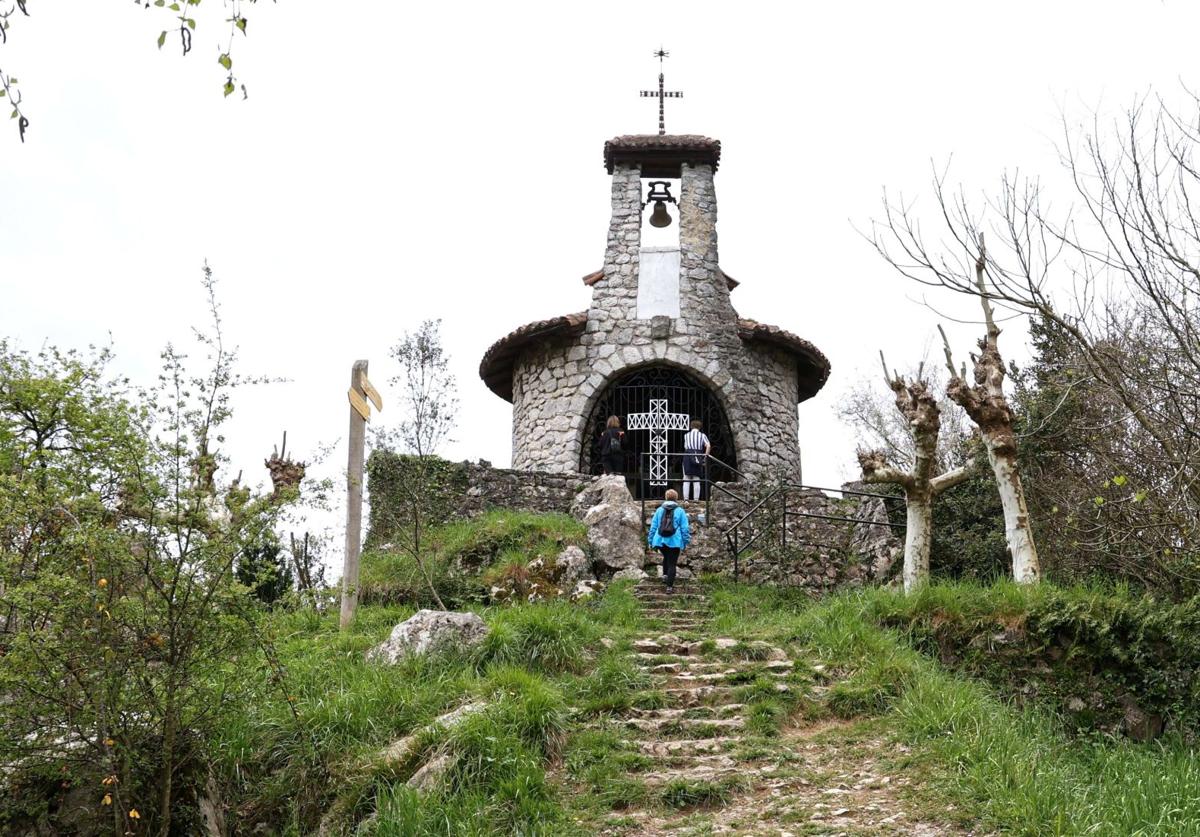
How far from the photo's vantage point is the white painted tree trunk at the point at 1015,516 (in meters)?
9.18

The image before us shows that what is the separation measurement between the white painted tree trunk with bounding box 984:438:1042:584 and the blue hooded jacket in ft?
11.0

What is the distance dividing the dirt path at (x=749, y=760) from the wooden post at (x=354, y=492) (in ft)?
8.81

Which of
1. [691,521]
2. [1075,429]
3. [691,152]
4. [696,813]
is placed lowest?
[696,813]

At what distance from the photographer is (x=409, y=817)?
571 cm

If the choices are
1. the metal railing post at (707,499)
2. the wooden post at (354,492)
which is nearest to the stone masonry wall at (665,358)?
the metal railing post at (707,499)

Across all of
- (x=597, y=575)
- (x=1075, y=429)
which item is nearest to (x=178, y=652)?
(x=597, y=575)

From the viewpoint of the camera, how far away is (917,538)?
1001 cm

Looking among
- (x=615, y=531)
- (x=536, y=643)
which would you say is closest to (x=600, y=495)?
(x=615, y=531)

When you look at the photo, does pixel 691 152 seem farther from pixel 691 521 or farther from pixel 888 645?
pixel 888 645

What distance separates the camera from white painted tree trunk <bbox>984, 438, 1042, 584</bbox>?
30.1 feet

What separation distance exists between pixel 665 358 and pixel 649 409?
37.0 inches

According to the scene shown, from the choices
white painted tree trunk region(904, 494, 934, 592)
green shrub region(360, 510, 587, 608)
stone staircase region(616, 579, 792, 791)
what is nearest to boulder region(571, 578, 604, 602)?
green shrub region(360, 510, 587, 608)

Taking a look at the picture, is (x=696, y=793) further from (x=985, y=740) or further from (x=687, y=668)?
(x=687, y=668)

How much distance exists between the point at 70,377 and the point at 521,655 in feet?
14.0
